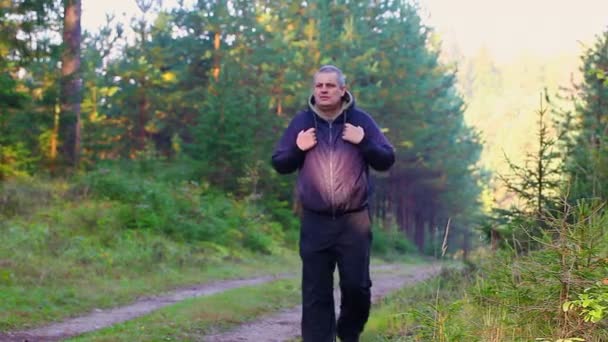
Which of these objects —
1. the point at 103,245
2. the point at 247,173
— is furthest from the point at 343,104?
the point at 247,173

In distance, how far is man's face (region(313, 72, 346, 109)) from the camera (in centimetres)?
567

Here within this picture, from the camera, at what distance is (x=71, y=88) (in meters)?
21.1

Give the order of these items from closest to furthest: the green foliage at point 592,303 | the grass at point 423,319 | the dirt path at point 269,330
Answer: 1. the green foliage at point 592,303
2. the grass at point 423,319
3. the dirt path at point 269,330

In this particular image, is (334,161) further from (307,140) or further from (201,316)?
(201,316)

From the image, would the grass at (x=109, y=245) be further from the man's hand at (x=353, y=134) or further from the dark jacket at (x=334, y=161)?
the man's hand at (x=353, y=134)

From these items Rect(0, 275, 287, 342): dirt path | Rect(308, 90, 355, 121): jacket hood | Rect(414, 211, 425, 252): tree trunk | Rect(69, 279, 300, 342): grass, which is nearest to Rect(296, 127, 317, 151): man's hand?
Rect(308, 90, 355, 121): jacket hood

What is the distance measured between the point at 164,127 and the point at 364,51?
9982 millimetres

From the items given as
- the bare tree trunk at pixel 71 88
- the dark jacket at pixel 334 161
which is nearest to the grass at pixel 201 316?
the dark jacket at pixel 334 161

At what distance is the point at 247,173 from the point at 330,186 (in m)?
21.1

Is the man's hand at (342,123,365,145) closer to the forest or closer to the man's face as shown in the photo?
the man's face

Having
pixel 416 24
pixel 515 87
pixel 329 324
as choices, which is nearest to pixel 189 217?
pixel 329 324

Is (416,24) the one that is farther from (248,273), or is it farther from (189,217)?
(248,273)

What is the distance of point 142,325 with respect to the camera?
27.1ft

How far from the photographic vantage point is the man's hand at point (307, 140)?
5.59 metres
